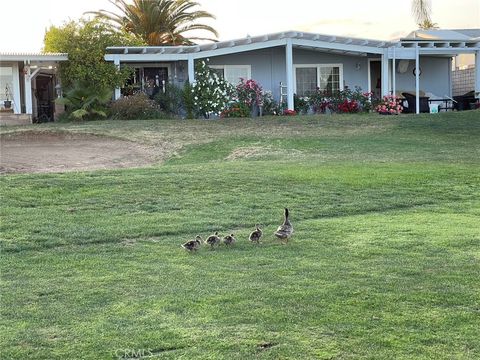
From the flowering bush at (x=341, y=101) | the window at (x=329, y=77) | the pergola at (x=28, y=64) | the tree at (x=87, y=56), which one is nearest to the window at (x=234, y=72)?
the flowering bush at (x=341, y=101)

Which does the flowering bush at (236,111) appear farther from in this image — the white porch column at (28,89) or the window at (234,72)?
the white porch column at (28,89)

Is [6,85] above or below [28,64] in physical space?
below

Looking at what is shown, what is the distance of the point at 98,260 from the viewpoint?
24.8 ft

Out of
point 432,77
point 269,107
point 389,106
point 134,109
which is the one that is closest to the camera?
point 134,109

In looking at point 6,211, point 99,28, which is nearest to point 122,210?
point 6,211

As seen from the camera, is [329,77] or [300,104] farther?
[329,77]

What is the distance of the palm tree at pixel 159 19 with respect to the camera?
114ft

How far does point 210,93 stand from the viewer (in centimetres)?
2433

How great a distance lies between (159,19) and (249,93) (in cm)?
1218

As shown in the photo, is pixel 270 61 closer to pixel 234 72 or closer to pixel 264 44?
pixel 234 72

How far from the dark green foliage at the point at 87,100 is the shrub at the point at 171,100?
1.83m

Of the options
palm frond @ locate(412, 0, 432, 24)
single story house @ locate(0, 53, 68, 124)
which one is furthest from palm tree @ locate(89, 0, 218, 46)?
palm frond @ locate(412, 0, 432, 24)

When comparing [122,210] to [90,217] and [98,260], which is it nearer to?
[90,217]

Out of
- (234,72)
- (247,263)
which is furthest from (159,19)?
(247,263)
